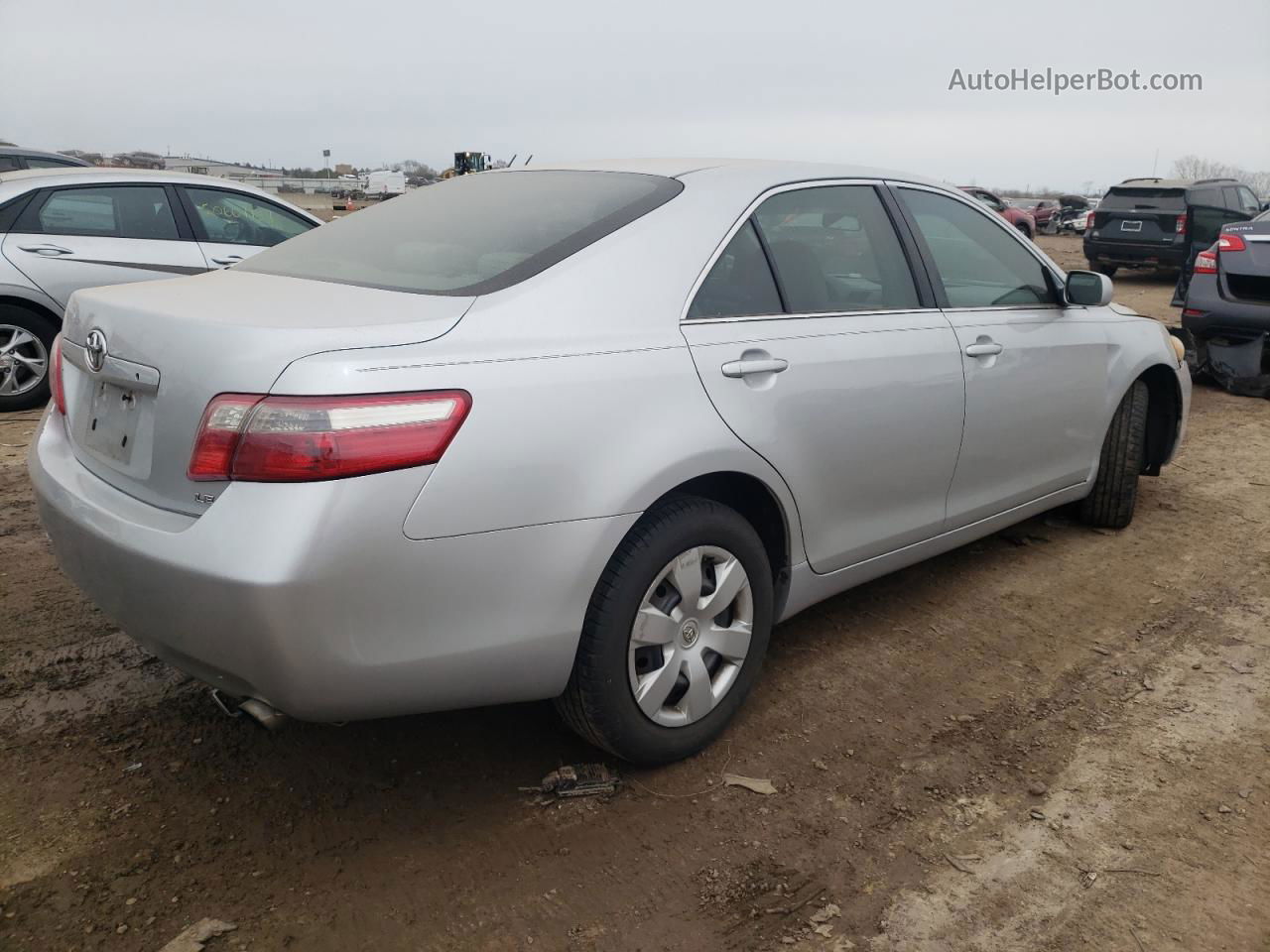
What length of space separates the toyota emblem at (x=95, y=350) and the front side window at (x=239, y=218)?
5339 millimetres

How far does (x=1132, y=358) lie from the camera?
437 cm

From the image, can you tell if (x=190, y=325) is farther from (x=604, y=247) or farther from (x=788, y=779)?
(x=788, y=779)

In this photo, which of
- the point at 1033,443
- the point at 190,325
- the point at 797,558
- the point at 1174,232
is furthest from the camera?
the point at 1174,232

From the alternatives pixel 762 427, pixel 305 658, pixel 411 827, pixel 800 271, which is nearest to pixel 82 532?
pixel 305 658

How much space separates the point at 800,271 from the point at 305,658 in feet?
5.98

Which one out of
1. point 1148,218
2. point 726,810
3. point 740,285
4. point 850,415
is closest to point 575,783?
point 726,810

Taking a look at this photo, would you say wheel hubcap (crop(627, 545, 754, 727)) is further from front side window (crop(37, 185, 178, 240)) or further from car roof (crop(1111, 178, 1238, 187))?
car roof (crop(1111, 178, 1238, 187))

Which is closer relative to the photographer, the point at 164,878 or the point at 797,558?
the point at 164,878

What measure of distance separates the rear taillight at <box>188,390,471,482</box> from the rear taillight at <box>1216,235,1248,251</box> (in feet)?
25.6

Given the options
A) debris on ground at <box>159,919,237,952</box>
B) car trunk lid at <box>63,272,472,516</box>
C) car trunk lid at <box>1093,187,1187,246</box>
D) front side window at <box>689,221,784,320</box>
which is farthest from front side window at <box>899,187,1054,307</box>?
car trunk lid at <box>1093,187,1187,246</box>

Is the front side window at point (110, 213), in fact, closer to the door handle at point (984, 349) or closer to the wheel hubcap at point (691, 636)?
the door handle at point (984, 349)

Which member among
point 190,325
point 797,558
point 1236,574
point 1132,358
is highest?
point 190,325

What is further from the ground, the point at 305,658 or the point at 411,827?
the point at 305,658

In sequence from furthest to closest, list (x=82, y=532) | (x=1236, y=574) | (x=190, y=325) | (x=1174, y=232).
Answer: (x=1174, y=232) → (x=1236, y=574) → (x=82, y=532) → (x=190, y=325)
